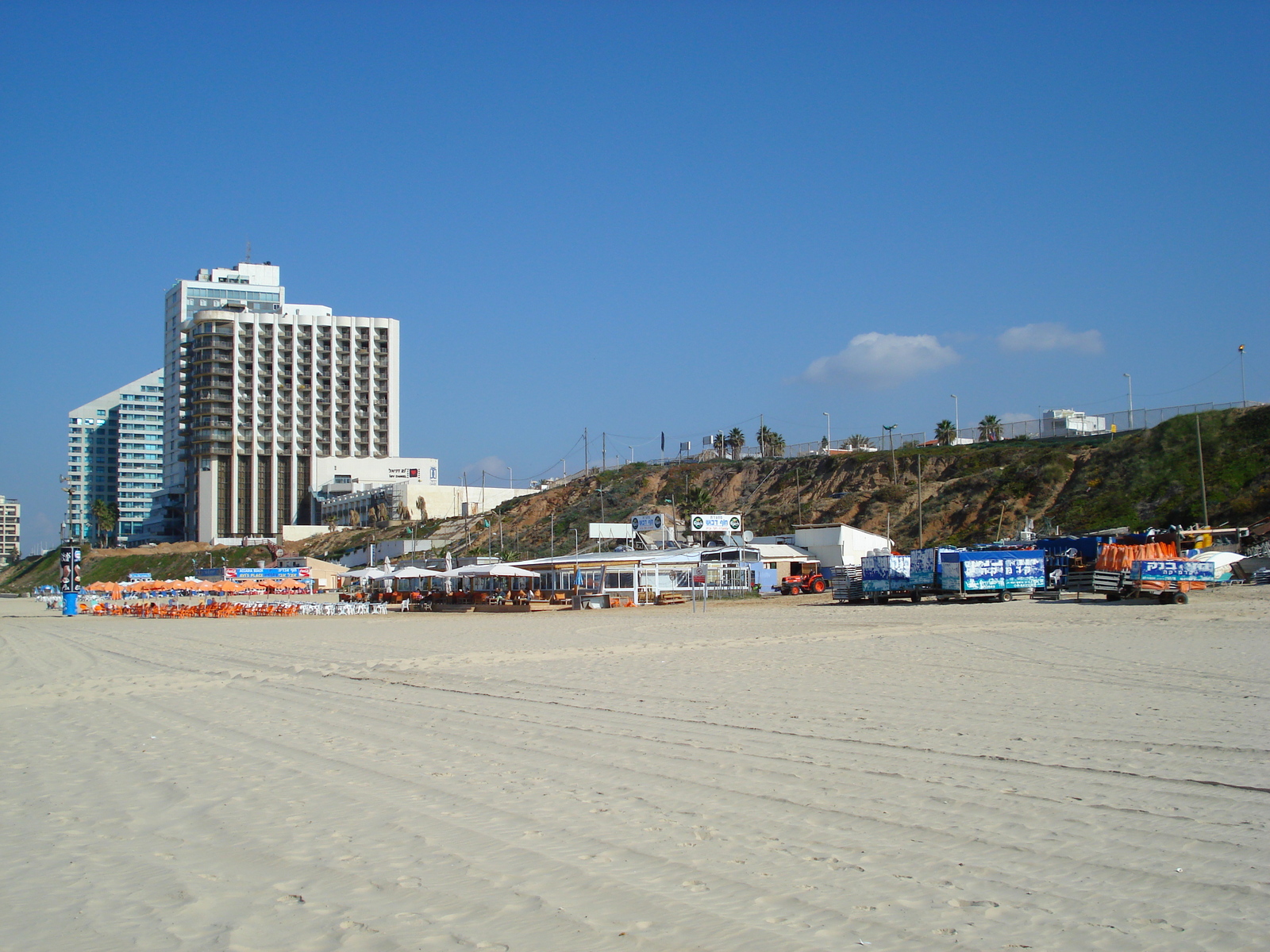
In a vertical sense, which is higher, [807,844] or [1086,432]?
[1086,432]

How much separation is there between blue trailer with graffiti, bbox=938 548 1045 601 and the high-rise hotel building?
10055 cm

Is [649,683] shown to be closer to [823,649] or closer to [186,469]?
[823,649]

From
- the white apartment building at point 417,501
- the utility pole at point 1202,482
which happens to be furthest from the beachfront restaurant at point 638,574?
the white apartment building at point 417,501

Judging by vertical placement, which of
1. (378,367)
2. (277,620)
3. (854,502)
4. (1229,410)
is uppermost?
(378,367)

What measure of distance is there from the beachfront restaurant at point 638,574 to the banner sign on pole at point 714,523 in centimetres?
620

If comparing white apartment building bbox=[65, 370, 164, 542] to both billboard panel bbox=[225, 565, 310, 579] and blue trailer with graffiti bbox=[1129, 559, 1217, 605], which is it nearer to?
billboard panel bbox=[225, 565, 310, 579]

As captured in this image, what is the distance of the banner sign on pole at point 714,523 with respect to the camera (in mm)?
55031

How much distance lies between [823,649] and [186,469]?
124m

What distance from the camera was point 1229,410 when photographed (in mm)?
58188

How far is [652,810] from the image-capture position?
21.7 ft

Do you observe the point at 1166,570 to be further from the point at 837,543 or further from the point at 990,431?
the point at 990,431

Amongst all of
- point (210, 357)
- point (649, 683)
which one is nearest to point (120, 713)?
point (649, 683)

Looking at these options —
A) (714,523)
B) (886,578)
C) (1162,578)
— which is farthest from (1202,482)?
(714,523)

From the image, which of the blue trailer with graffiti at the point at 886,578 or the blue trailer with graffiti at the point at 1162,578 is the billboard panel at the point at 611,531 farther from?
the blue trailer with graffiti at the point at 1162,578
